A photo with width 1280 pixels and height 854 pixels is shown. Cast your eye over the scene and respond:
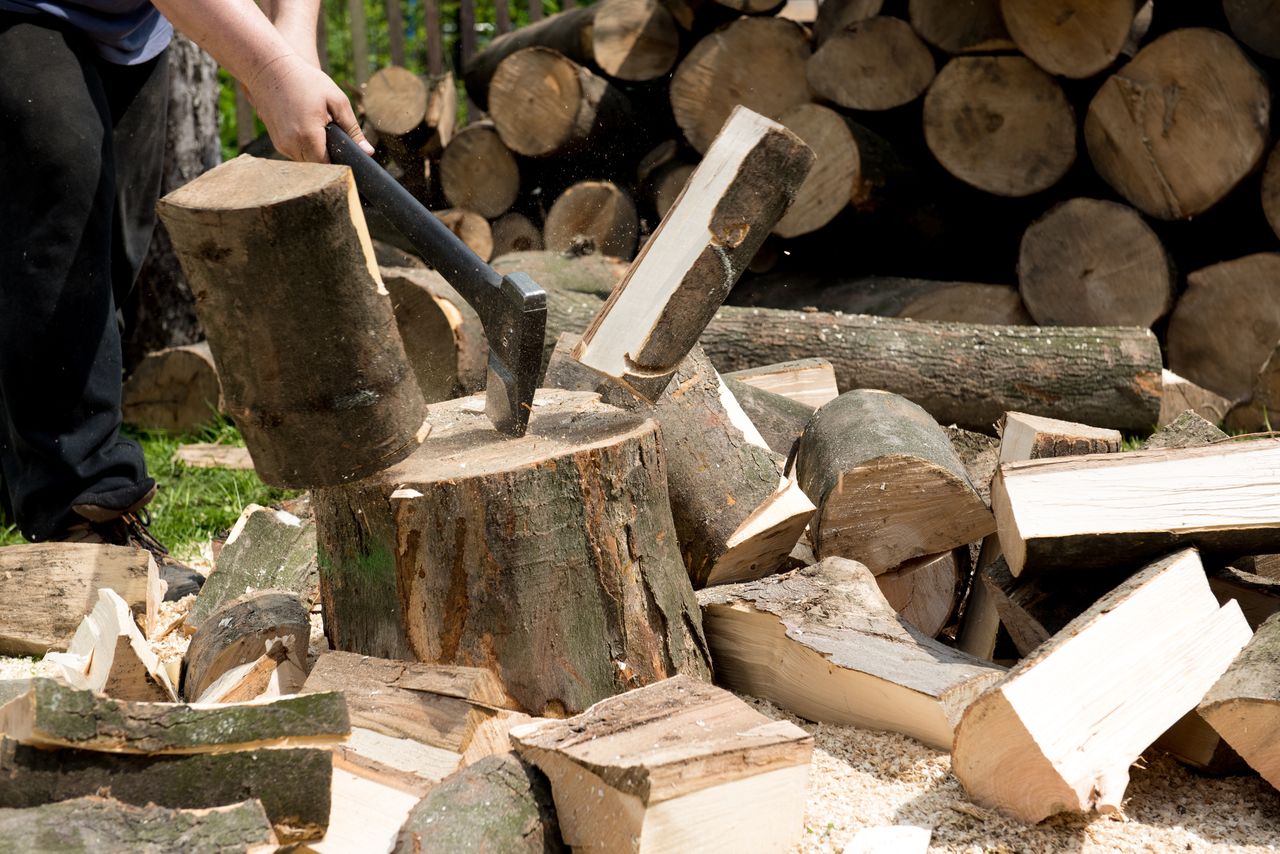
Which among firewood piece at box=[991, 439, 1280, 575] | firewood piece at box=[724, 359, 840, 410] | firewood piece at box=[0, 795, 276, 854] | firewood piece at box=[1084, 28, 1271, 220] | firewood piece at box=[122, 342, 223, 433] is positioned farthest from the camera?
firewood piece at box=[122, 342, 223, 433]

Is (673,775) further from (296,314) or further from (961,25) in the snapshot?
(961,25)

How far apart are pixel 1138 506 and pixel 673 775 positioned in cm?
100

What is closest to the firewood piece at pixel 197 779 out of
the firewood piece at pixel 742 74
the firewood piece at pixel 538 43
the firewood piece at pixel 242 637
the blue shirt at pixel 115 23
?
the firewood piece at pixel 242 637

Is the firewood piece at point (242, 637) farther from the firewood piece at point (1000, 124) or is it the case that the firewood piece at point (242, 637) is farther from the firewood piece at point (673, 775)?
the firewood piece at point (1000, 124)

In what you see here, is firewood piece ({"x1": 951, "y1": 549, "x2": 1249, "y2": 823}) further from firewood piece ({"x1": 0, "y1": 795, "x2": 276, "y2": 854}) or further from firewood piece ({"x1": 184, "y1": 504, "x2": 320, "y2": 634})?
firewood piece ({"x1": 184, "y1": 504, "x2": 320, "y2": 634})

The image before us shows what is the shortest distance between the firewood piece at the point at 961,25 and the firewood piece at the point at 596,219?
139 centimetres

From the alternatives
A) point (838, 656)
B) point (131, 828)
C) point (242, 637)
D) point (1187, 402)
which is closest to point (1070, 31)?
point (1187, 402)

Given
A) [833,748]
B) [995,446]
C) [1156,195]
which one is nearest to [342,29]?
[1156,195]

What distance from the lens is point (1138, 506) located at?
80.6 inches

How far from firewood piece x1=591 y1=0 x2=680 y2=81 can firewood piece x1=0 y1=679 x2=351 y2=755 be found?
3.92 m

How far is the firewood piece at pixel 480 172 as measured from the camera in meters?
5.29

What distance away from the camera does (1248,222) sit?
434cm

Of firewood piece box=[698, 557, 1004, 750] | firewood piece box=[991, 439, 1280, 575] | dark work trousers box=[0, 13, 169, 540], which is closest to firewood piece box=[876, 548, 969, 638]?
firewood piece box=[698, 557, 1004, 750]

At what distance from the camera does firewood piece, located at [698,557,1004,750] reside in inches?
77.2
